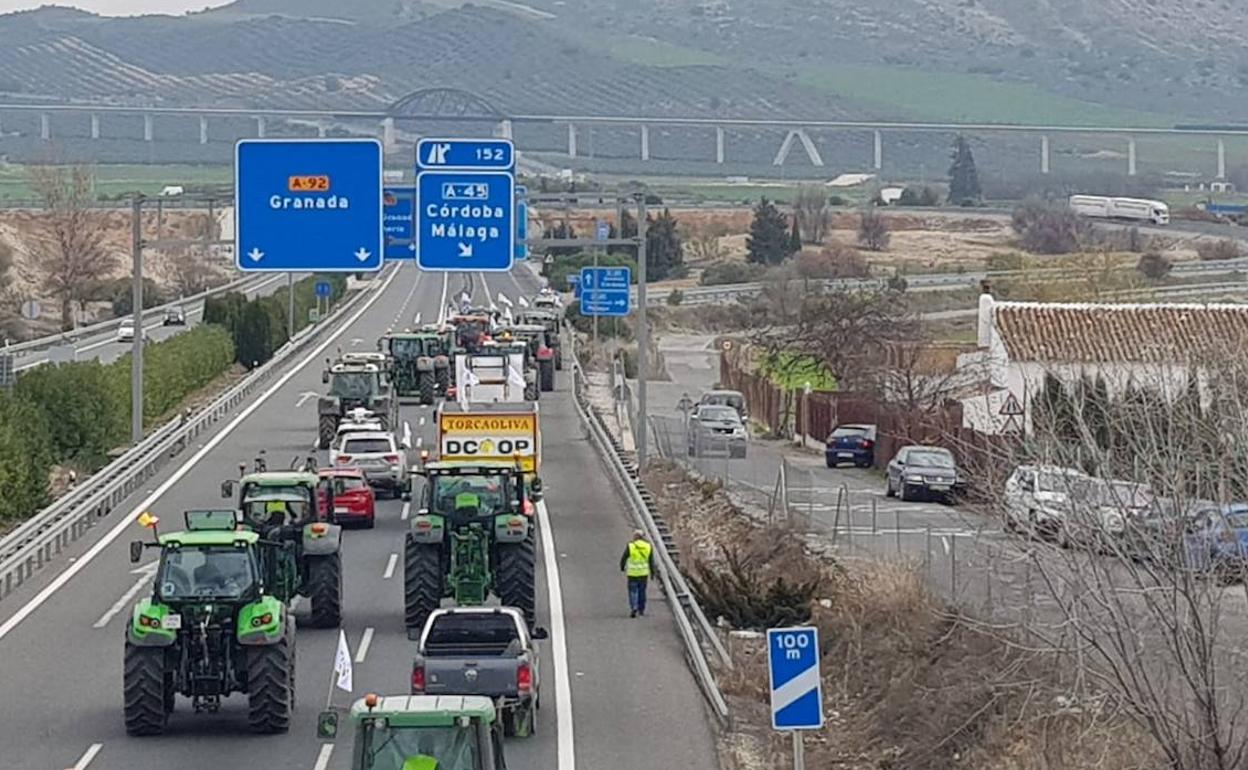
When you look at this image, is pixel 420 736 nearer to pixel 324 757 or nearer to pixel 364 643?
pixel 324 757

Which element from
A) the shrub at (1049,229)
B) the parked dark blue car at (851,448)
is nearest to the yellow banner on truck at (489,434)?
the parked dark blue car at (851,448)

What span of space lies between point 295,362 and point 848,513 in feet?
147

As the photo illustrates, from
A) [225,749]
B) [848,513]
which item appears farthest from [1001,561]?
[848,513]

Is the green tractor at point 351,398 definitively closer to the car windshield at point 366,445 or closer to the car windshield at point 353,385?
the car windshield at point 353,385

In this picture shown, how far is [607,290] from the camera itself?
196 feet

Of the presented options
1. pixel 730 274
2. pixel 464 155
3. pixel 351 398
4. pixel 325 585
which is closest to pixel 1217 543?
pixel 325 585

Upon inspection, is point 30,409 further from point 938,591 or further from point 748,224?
point 748,224

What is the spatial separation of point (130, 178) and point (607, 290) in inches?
4029

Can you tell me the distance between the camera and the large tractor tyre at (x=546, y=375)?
72.8 metres

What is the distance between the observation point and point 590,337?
94812mm

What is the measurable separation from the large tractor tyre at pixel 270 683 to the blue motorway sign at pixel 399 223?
64.6ft

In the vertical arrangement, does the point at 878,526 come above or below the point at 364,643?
above

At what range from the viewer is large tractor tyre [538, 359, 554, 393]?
72750 mm

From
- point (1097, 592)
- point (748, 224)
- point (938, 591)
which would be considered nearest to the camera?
point (1097, 592)
